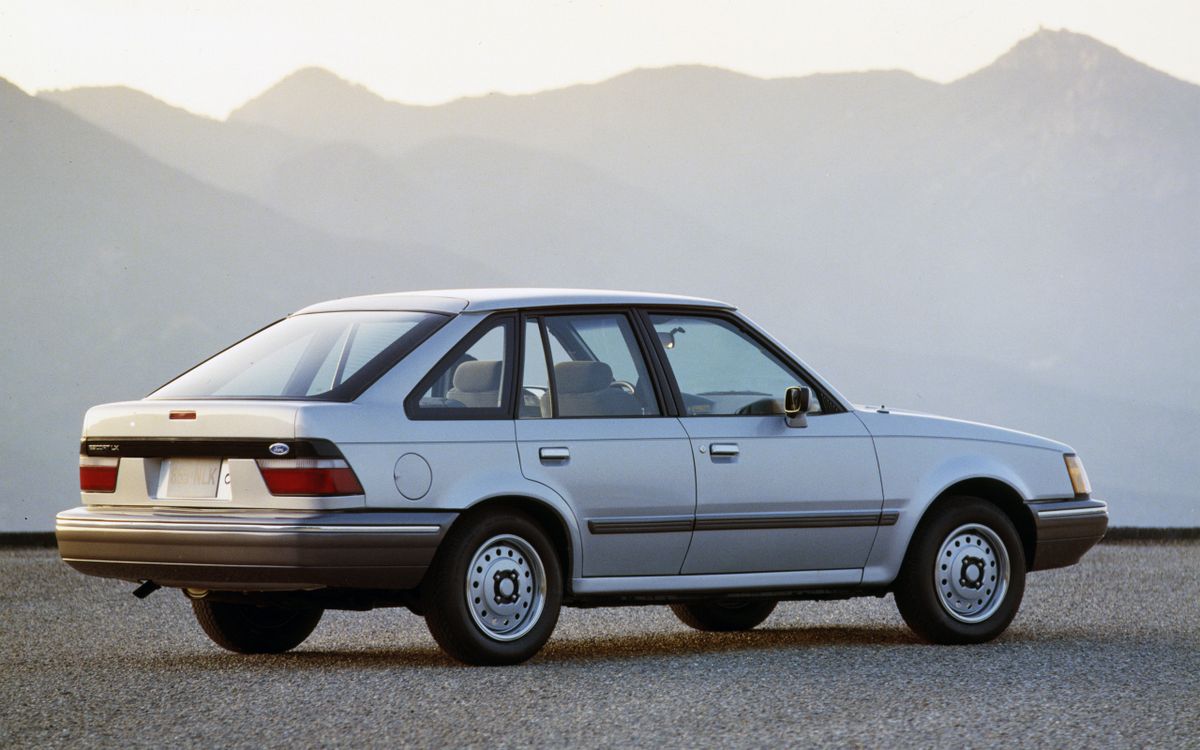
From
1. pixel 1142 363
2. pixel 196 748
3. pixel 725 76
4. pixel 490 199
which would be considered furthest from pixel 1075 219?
pixel 196 748

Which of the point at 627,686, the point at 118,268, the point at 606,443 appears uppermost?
the point at 118,268

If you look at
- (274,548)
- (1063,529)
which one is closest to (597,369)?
(274,548)

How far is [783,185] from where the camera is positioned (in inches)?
1889

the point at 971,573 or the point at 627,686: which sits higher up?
the point at 971,573

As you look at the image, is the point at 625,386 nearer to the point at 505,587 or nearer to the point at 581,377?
the point at 581,377

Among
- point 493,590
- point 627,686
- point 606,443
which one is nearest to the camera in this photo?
point 627,686

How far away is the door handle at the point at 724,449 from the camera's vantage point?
9.11 m

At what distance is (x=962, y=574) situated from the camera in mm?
9875

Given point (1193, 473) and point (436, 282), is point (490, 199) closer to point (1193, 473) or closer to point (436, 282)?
point (436, 282)

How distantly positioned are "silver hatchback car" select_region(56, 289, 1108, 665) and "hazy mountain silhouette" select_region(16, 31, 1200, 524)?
29.2m

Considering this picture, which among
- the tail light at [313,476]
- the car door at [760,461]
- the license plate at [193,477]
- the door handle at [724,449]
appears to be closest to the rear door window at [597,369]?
the car door at [760,461]

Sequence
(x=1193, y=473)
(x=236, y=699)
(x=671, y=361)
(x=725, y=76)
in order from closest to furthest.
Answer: (x=236, y=699) → (x=671, y=361) → (x=725, y=76) → (x=1193, y=473)

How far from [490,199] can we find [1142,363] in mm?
17947

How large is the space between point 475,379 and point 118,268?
31.8 meters
